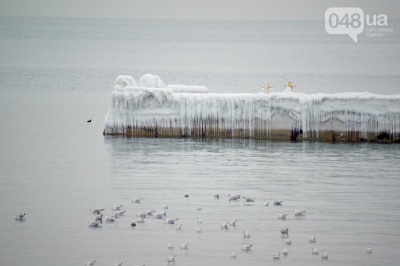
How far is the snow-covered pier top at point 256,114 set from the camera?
42.9m

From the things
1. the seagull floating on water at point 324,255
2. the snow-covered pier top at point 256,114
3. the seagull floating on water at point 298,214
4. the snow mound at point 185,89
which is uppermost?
the snow mound at point 185,89

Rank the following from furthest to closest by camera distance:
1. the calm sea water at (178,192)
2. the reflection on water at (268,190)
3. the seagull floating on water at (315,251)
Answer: the reflection on water at (268,190), the calm sea water at (178,192), the seagull floating on water at (315,251)

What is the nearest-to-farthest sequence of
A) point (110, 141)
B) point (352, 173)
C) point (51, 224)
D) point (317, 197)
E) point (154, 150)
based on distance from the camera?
point (51, 224), point (317, 197), point (352, 173), point (154, 150), point (110, 141)

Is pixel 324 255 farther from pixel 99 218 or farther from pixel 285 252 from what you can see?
pixel 99 218

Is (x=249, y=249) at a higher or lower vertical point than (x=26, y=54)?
lower

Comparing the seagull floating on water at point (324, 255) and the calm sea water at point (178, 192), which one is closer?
the seagull floating on water at point (324, 255)

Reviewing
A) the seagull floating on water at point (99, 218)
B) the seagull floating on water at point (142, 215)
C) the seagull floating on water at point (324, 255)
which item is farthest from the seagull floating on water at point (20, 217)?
the seagull floating on water at point (324, 255)

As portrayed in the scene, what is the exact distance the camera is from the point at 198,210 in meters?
32.0

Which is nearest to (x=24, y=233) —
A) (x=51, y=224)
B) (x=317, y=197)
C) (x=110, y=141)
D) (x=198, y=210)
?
(x=51, y=224)

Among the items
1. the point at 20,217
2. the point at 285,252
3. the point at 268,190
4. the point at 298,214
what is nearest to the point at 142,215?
the point at 20,217

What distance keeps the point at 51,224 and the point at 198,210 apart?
4.21 m

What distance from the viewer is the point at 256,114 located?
142 feet

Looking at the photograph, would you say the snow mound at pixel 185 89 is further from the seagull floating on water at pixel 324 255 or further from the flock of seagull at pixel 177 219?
the seagull floating on water at pixel 324 255

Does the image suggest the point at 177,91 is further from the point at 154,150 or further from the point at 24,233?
the point at 24,233
